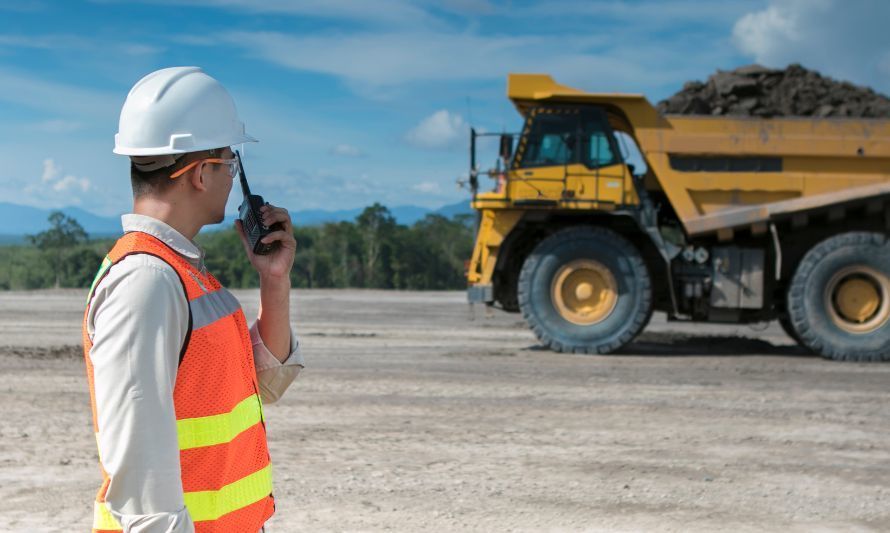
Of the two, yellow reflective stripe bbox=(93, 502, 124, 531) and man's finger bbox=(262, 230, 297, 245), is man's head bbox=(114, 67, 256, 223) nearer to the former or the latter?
man's finger bbox=(262, 230, 297, 245)

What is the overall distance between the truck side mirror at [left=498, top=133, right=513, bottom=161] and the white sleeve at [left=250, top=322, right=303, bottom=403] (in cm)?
937

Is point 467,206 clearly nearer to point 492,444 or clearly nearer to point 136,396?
point 492,444

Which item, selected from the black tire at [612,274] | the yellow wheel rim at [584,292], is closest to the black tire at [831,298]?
the black tire at [612,274]

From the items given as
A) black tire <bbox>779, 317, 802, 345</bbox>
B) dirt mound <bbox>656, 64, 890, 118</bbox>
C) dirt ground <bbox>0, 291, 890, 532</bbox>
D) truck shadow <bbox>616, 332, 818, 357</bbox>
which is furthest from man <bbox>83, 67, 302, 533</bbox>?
dirt mound <bbox>656, 64, 890, 118</bbox>

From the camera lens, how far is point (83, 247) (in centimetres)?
3388

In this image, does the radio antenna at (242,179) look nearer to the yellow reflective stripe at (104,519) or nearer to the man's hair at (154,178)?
the man's hair at (154,178)

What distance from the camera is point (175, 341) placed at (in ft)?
6.45

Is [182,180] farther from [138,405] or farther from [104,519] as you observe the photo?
[104,519]

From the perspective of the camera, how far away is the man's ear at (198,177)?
86.6 inches

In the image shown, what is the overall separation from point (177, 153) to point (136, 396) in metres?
0.57

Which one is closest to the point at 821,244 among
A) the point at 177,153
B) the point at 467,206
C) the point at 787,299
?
the point at 787,299

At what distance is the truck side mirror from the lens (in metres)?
11.8

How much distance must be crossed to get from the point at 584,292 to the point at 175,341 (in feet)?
33.6

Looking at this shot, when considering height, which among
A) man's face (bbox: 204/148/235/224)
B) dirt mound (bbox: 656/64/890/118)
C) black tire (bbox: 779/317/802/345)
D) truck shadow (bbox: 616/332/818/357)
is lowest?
truck shadow (bbox: 616/332/818/357)
